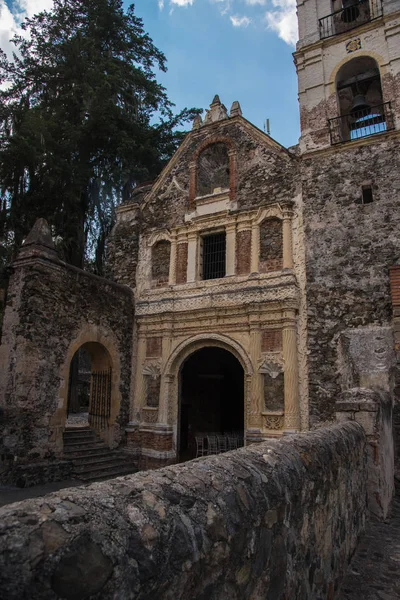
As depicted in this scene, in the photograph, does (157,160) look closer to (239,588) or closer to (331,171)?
(331,171)

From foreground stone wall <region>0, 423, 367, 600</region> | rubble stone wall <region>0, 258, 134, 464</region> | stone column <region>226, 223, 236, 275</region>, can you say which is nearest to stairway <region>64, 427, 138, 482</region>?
rubble stone wall <region>0, 258, 134, 464</region>

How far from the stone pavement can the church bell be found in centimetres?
1373

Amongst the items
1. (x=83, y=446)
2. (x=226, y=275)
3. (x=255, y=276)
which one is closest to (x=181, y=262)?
(x=226, y=275)

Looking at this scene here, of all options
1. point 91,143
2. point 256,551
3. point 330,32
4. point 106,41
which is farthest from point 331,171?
point 106,41

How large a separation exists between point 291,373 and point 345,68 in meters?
9.15

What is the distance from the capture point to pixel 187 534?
1762mm

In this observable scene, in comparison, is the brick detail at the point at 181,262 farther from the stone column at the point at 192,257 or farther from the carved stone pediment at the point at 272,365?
the carved stone pediment at the point at 272,365

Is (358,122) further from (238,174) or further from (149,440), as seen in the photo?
(149,440)

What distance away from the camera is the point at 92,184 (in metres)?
17.9

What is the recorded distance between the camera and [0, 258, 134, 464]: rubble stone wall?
8727mm

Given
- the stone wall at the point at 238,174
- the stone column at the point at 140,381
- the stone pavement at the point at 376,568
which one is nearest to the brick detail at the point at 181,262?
the stone wall at the point at 238,174

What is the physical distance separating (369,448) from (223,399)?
35.0 feet

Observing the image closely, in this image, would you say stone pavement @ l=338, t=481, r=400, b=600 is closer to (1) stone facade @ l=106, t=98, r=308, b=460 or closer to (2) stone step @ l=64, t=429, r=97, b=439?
(1) stone facade @ l=106, t=98, r=308, b=460

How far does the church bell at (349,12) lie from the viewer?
12.2 m
